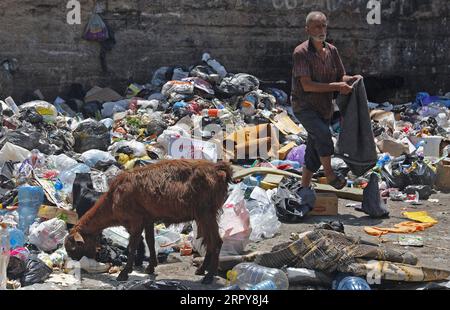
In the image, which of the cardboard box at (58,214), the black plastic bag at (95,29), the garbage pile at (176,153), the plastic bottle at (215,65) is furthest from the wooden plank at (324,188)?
the black plastic bag at (95,29)

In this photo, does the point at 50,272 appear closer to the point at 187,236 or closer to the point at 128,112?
the point at 187,236

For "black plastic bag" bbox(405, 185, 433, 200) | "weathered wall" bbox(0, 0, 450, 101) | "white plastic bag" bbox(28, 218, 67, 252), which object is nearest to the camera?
"white plastic bag" bbox(28, 218, 67, 252)

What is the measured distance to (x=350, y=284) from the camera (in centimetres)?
579

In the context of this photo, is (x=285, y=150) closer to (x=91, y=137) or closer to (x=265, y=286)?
(x=91, y=137)

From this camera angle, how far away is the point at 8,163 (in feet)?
30.2

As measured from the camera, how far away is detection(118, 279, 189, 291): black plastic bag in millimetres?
5707

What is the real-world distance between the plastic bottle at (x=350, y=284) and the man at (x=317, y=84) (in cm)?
226

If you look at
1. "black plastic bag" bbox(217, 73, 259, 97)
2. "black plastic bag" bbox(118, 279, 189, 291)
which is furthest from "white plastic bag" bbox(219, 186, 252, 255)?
"black plastic bag" bbox(217, 73, 259, 97)

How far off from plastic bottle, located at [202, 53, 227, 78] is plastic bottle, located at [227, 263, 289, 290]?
7039mm

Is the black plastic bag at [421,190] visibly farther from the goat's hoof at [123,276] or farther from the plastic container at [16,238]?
the plastic container at [16,238]

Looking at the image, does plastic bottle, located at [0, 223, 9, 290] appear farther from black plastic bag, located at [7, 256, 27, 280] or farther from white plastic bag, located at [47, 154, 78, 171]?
white plastic bag, located at [47, 154, 78, 171]

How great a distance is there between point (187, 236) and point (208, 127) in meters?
3.98

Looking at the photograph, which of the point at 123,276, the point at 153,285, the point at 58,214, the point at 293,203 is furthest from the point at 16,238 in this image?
the point at 293,203

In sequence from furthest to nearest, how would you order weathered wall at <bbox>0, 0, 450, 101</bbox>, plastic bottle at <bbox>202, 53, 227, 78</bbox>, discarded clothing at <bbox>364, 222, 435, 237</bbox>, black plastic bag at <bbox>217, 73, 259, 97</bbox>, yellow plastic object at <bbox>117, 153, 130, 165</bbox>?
plastic bottle at <bbox>202, 53, 227, 78</bbox>
weathered wall at <bbox>0, 0, 450, 101</bbox>
black plastic bag at <bbox>217, 73, 259, 97</bbox>
yellow plastic object at <bbox>117, 153, 130, 165</bbox>
discarded clothing at <bbox>364, 222, 435, 237</bbox>
